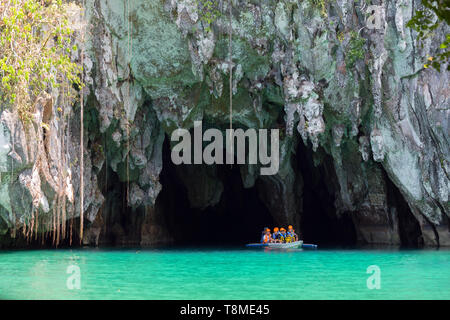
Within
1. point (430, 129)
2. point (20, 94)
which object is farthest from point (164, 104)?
point (430, 129)

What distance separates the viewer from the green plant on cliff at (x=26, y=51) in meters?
12.6

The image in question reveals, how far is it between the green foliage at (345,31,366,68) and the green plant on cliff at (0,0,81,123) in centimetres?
986

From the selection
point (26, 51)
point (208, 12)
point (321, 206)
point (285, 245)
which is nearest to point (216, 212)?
point (321, 206)

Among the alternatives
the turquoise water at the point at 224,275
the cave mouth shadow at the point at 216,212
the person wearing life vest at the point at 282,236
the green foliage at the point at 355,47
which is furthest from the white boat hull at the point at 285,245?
the green foliage at the point at 355,47

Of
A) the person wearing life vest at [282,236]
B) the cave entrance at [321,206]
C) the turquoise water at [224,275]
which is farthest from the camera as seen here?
the cave entrance at [321,206]

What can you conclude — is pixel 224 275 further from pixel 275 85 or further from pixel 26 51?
pixel 275 85

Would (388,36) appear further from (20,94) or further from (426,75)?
(20,94)

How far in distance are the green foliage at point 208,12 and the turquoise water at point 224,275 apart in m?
7.67

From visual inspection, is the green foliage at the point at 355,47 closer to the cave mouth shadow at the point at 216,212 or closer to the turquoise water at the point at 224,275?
the turquoise water at the point at 224,275

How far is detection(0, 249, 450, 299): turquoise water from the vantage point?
390 inches

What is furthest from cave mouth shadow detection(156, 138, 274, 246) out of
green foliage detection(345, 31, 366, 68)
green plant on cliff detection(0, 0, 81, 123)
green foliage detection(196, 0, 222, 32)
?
green plant on cliff detection(0, 0, 81, 123)

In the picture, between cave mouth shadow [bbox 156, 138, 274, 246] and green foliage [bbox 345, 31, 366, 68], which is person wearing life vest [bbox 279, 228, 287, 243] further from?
green foliage [bbox 345, 31, 366, 68]
